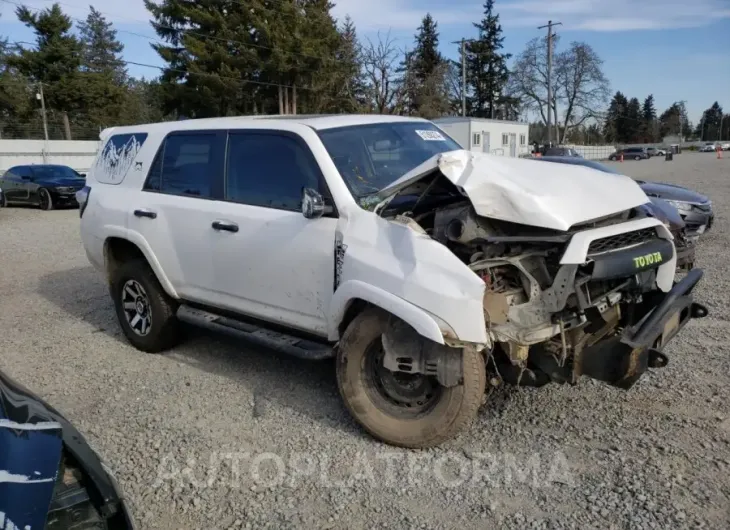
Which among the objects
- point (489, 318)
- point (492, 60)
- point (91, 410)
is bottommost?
point (91, 410)

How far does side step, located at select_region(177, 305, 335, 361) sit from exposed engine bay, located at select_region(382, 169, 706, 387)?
1100mm

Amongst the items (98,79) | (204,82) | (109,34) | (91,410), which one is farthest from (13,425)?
(109,34)

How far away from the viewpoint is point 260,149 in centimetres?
448

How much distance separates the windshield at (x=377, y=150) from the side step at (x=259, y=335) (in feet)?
3.43

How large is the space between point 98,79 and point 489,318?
5194 centimetres

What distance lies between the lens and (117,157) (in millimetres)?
5789

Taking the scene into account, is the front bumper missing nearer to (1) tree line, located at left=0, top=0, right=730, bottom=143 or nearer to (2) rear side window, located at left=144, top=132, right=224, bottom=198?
(2) rear side window, located at left=144, top=132, right=224, bottom=198

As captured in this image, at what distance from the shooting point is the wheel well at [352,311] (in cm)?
379

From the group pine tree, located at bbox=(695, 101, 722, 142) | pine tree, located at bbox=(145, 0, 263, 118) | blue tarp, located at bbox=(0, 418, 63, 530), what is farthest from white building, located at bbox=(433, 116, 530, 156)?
pine tree, located at bbox=(695, 101, 722, 142)

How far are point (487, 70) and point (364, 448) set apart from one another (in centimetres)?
7857

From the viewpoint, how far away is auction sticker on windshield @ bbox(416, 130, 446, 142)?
4.84 m

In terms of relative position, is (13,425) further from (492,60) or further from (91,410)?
(492,60)

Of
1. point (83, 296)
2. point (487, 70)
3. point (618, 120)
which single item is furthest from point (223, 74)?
point (618, 120)

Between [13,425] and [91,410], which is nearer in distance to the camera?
[13,425]
